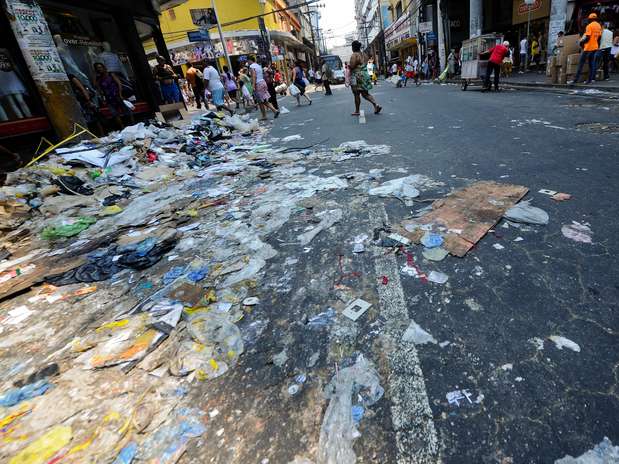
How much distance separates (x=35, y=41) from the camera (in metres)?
6.59

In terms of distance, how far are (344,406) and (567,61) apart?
12.8m

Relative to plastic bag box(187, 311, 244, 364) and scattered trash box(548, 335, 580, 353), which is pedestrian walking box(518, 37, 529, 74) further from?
plastic bag box(187, 311, 244, 364)

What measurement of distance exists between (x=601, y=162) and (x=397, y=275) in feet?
10.1

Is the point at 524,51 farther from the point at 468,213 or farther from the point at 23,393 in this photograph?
the point at 23,393

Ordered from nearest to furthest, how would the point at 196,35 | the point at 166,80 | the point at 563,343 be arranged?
the point at 563,343, the point at 166,80, the point at 196,35

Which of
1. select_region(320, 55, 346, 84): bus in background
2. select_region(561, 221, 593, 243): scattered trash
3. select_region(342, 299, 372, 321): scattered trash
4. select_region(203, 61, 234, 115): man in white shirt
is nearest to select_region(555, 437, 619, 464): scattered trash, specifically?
select_region(342, 299, 372, 321): scattered trash

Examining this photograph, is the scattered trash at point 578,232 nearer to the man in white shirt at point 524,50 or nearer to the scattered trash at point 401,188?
the scattered trash at point 401,188

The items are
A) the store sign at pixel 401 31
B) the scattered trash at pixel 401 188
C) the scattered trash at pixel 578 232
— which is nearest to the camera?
the scattered trash at pixel 578 232

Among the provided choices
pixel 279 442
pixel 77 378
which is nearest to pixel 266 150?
pixel 77 378

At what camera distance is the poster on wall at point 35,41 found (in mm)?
6332

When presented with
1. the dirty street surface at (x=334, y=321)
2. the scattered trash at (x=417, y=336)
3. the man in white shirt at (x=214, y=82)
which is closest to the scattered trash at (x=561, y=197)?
the dirty street surface at (x=334, y=321)

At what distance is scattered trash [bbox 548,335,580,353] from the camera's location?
4.88 ft

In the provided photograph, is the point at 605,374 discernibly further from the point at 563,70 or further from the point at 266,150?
the point at 563,70

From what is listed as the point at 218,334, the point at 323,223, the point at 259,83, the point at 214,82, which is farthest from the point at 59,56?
the point at 218,334
